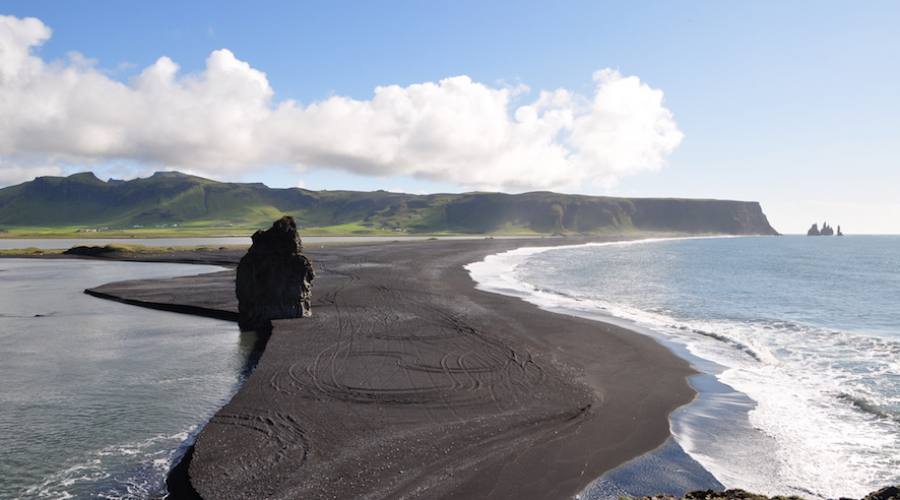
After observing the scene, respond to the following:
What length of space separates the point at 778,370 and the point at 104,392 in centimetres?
2812

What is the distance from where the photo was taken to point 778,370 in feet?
73.5

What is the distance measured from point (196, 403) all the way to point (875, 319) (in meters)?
43.4

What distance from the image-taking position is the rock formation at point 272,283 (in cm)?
3106

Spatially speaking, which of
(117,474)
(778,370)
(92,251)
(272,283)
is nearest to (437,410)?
(117,474)

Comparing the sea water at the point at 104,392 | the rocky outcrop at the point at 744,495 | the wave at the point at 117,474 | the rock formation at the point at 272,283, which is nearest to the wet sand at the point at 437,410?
the wave at the point at 117,474

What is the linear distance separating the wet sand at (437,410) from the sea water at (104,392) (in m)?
1.73

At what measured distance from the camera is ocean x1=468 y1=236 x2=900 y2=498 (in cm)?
1306

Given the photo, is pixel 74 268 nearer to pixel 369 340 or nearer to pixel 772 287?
pixel 369 340

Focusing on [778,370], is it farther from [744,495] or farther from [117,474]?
[117,474]

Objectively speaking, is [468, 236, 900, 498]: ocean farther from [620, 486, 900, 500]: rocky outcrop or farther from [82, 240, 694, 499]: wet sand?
[620, 486, 900, 500]: rocky outcrop

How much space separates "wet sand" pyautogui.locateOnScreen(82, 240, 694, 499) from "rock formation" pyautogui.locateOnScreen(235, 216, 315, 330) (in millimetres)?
1614

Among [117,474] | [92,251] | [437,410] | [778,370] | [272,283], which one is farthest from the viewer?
[92,251]

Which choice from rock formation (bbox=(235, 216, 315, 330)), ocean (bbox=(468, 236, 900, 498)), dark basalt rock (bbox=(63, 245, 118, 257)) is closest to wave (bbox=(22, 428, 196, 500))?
ocean (bbox=(468, 236, 900, 498))

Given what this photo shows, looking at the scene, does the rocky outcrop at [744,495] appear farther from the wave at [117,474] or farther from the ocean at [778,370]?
the wave at [117,474]
